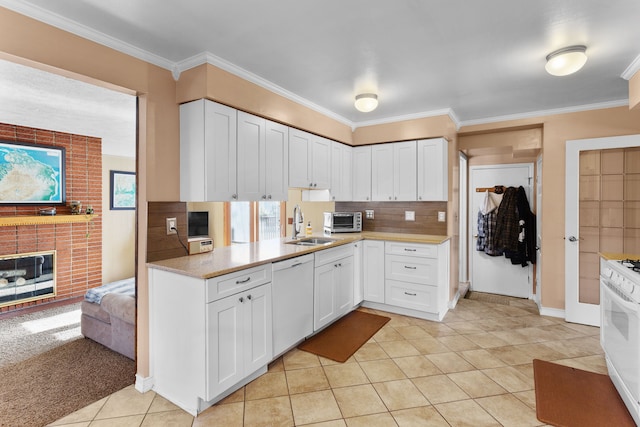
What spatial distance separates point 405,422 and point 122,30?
309cm

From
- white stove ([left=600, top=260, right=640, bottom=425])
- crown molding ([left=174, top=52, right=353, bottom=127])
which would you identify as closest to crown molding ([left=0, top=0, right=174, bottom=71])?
crown molding ([left=174, top=52, right=353, bottom=127])

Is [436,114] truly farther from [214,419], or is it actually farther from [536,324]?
[214,419]

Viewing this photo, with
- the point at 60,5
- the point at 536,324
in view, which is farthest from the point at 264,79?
the point at 536,324

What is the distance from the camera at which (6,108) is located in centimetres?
340

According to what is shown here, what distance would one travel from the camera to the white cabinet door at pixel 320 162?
3695 mm

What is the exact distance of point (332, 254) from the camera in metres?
3.37

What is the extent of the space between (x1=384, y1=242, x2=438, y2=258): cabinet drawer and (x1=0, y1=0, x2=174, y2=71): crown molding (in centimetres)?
290

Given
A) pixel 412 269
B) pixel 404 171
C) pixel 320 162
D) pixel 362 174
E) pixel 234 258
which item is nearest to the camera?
pixel 234 258

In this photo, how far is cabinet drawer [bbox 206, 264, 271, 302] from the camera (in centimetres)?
205

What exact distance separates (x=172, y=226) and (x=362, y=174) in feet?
8.77

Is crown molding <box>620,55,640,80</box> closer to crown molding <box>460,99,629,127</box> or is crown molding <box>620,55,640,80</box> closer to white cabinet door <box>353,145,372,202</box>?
crown molding <box>460,99,629,127</box>

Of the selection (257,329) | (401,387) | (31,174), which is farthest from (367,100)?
(31,174)

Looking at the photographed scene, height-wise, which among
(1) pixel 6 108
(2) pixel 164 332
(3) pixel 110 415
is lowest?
(3) pixel 110 415

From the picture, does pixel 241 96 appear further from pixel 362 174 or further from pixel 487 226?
pixel 487 226
